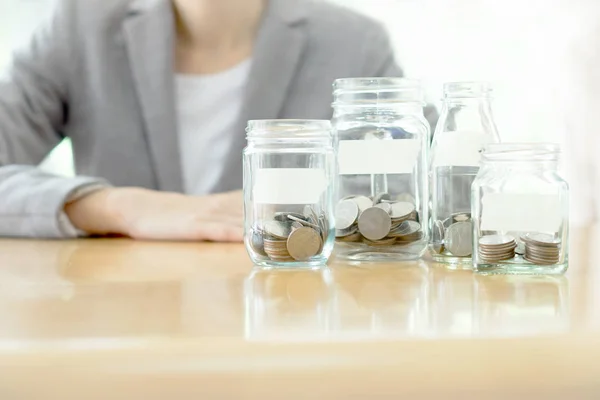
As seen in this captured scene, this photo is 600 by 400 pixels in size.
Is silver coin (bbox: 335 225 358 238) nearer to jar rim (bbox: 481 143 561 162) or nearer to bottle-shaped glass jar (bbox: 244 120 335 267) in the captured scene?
bottle-shaped glass jar (bbox: 244 120 335 267)

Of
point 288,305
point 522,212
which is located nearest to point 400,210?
point 522,212

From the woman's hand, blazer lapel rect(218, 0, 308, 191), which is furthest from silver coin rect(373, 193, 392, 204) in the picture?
blazer lapel rect(218, 0, 308, 191)

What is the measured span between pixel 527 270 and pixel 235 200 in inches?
18.5

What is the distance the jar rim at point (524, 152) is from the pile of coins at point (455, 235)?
0.08 metres

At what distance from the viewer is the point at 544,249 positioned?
596 mm

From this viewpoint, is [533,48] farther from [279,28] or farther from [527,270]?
[527,270]

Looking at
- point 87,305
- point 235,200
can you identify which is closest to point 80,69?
point 235,200

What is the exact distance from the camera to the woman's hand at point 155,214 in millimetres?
908

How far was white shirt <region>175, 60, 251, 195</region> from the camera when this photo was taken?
142cm

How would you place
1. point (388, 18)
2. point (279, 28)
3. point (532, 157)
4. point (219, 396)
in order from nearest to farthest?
point (219, 396) → point (532, 157) → point (279, 28) → point (388, 18)

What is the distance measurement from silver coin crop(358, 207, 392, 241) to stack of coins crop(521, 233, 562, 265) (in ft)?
0.43

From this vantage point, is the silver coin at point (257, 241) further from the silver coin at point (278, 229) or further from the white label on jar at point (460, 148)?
the white label on jar at point (460, 148)

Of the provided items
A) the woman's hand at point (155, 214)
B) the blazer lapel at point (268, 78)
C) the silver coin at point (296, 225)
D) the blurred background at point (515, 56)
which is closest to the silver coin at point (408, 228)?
the silver coin at point (296, 225)

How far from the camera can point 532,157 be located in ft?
1.97
